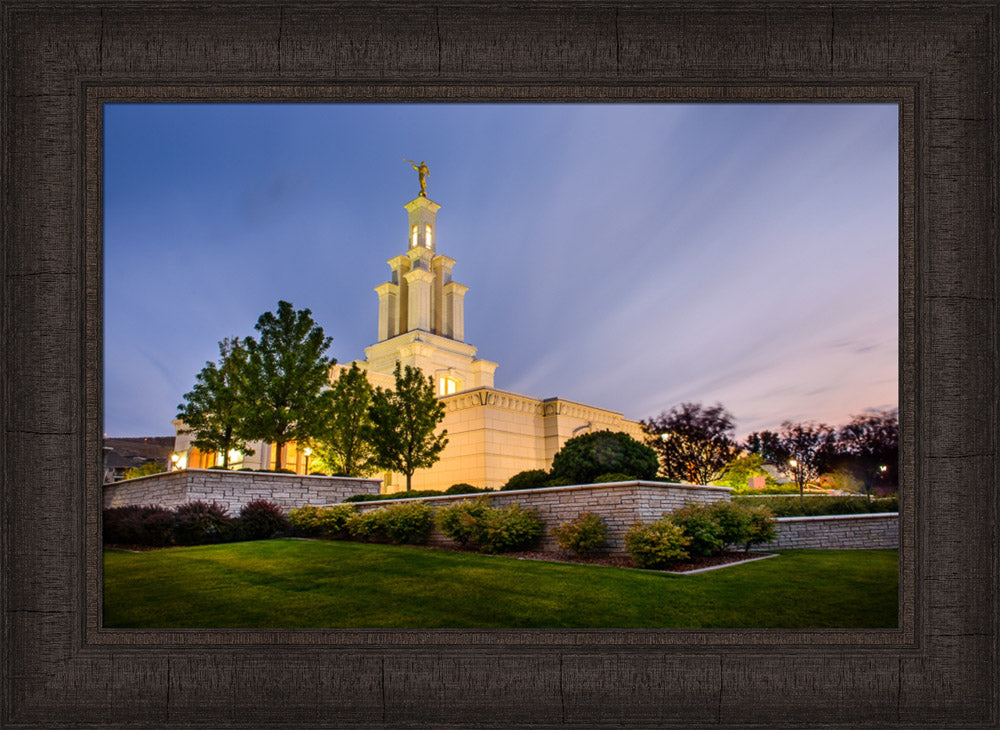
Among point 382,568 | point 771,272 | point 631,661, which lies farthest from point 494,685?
point 771,272

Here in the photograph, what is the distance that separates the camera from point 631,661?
4582mm

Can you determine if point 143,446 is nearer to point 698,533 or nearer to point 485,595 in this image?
point 485,595

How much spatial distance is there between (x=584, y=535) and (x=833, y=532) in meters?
3.67

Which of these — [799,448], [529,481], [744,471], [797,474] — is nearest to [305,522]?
[529,481]

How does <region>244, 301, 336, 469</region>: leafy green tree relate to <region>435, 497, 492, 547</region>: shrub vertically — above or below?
above

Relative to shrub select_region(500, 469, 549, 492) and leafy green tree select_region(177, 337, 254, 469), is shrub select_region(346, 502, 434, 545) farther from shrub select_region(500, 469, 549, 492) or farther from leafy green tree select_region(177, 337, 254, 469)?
leafy green tree select_region(177, 337, 254, 469)

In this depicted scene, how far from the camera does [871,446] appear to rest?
712cm

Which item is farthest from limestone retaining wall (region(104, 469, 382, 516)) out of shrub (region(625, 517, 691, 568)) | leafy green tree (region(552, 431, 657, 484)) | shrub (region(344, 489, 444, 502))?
shrub (region(625, 517, 691, 568))

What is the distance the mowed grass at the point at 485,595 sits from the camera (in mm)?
4816

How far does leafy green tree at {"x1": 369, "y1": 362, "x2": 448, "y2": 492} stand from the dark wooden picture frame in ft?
41.0

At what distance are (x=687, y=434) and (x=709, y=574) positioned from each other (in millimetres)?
10029

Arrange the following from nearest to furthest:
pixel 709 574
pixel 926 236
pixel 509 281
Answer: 1. pixel 926 236
2. pixel 709 574
3. pixel 509 281

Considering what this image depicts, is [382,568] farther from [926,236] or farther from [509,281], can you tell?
[926,236]

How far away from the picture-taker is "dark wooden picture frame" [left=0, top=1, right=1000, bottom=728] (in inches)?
178
